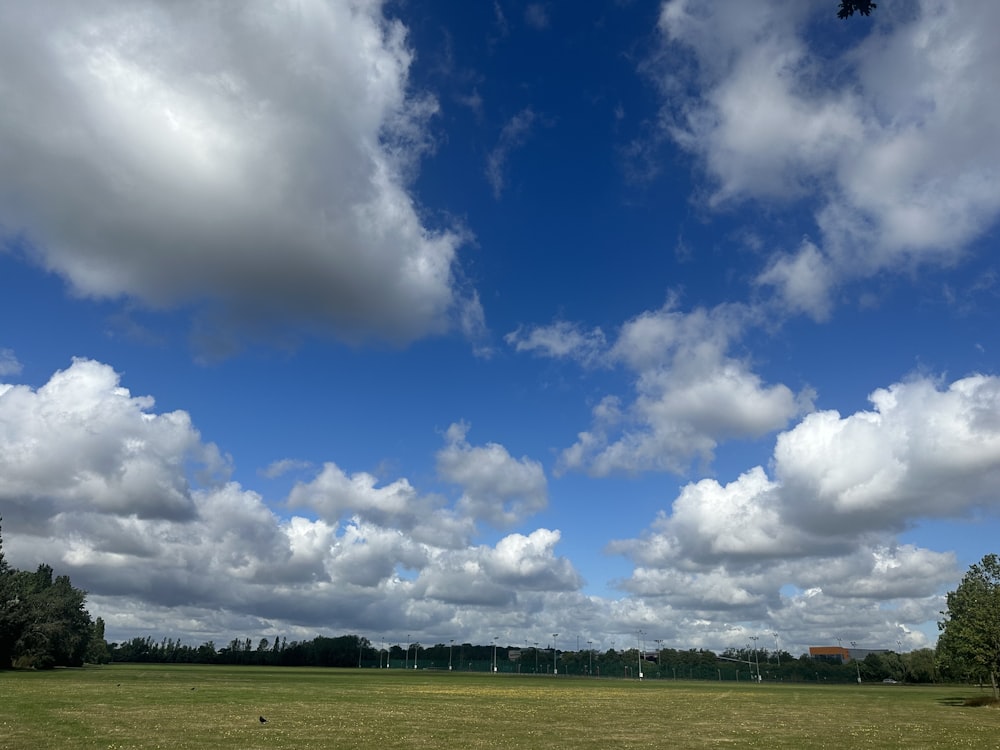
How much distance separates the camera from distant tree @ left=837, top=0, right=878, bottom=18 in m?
14.6

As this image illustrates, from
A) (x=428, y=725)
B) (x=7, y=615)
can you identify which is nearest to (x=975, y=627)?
(x=428, y=725)

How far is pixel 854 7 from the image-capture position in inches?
575

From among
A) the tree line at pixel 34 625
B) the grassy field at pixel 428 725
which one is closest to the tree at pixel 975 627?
the grassy field at pixel 428 725

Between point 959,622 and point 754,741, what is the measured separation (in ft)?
154

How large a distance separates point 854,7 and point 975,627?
70.4 meters

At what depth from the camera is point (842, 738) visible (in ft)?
120

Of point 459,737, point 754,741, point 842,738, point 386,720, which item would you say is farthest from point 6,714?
point 842,738

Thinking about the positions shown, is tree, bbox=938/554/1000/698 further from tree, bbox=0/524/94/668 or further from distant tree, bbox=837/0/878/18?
tree, bbox=0/524/94/668

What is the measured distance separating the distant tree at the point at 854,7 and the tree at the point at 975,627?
6882 centimetres

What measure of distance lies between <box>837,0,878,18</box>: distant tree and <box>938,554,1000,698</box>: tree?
68823mm

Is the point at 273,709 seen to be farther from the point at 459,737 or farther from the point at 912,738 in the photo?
the point at 912,738

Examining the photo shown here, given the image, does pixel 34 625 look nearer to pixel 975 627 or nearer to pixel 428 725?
pixel 428 725

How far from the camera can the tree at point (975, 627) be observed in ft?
210

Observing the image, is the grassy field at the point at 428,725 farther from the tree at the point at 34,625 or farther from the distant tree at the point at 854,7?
the tree at the point at 34,625
